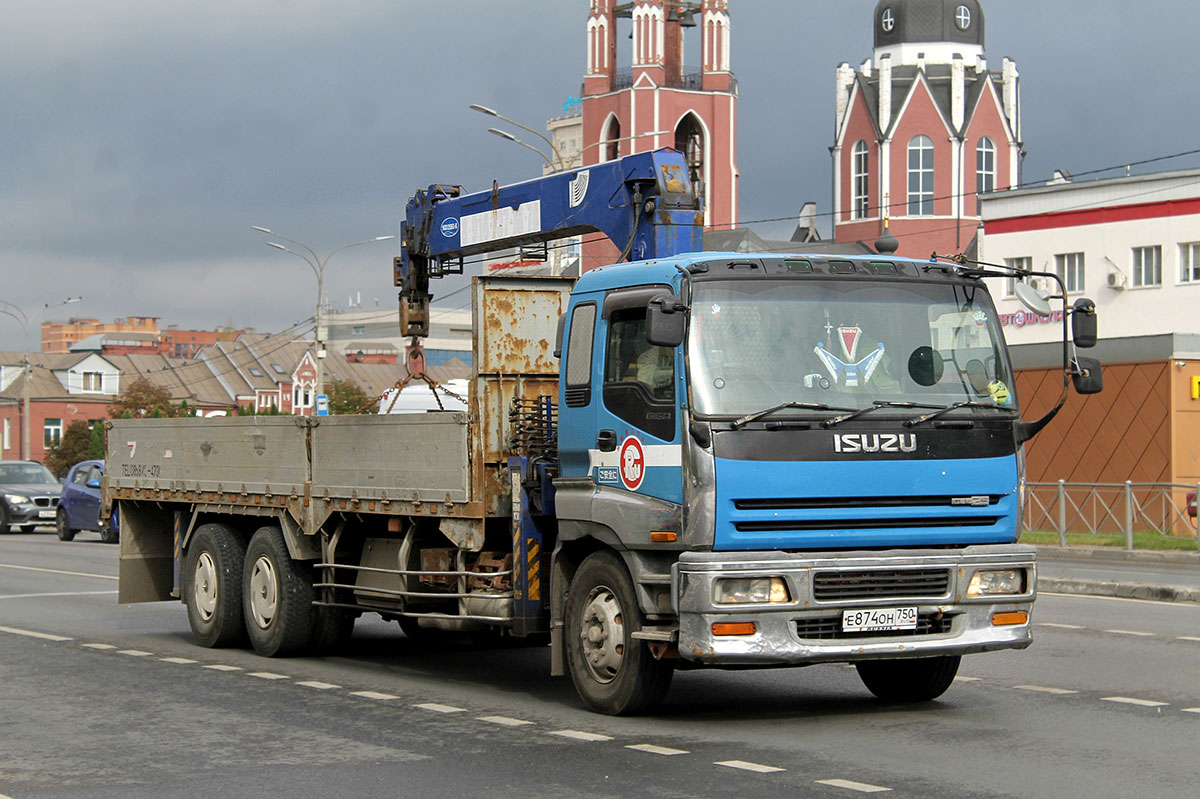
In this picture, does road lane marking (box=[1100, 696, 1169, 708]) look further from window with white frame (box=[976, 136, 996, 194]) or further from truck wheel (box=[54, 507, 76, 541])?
window with white frame (box=[976, 136, 996, 194])

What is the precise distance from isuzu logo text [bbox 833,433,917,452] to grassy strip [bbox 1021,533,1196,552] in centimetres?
1841

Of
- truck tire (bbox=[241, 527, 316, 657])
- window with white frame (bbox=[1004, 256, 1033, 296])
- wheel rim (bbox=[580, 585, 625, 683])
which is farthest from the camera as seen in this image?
window with white frame (bbox=[1004, 256, 1033, 296])

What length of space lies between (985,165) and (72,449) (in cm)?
5361

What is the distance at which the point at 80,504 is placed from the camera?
33.6 m

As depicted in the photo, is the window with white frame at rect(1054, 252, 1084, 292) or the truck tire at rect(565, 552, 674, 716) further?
the window with white frame at rect(1054, 252, 1084, 292)

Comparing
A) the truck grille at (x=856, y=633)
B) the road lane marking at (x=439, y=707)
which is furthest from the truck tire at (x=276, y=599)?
the truck grille at (x=856, y=633)

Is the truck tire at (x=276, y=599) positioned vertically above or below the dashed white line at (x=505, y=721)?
above

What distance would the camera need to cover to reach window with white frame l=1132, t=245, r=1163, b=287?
138ft

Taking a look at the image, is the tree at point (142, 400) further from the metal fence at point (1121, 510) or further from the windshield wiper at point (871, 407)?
A: the windshield wiper at point (871, 407)

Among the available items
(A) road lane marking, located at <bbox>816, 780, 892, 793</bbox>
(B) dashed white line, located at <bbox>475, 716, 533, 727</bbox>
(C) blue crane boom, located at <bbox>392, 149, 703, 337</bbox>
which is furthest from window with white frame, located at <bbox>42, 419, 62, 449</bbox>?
(A) road lane marking, located at <bbox>816, 780, 892, 793</bbox>

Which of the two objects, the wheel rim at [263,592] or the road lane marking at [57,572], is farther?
the road lane marking at [57,572]

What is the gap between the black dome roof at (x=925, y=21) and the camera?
9594 cm

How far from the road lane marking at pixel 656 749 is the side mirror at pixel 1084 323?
332 cm

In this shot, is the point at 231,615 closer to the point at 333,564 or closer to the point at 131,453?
the point at 333,564
